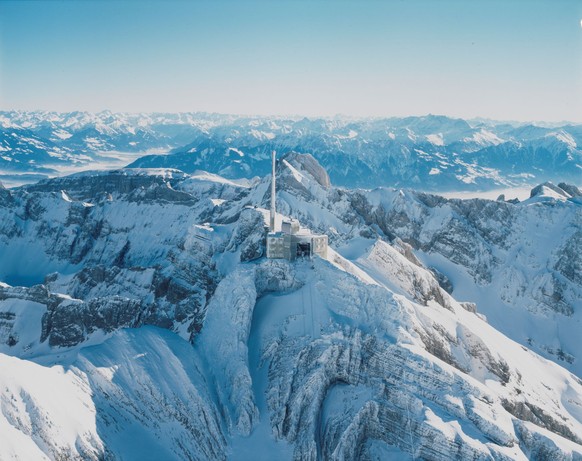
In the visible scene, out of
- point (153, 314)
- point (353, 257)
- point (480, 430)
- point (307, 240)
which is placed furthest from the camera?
point (353, 257)

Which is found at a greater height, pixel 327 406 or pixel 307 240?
pixel 307 240

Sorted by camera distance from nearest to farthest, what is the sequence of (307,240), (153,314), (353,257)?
(307,240)
(153,314)
(353,257)

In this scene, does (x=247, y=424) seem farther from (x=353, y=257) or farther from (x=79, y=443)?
(x=353, y=257)

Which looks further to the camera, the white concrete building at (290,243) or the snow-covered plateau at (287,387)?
the white concrete building at (290,243)

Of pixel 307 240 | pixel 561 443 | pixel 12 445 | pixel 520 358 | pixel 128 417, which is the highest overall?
pixel 307 240

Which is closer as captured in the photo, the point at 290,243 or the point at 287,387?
the point at 287,387

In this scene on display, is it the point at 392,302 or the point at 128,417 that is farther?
the point at 392,302

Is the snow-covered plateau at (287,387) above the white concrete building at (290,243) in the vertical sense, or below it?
below

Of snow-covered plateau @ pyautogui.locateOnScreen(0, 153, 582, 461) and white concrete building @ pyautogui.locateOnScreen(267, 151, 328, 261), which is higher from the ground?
white concrete building @ pyautogui.locateOnScreen(267, 151, 328, 261)

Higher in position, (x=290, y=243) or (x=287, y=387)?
(x=290, y=243)

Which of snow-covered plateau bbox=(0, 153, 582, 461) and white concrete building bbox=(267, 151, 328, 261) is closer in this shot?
snow-covered plateau bbox=(0, 153, 582, 461)

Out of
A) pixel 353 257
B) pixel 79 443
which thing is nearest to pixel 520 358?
pixel 353 257
